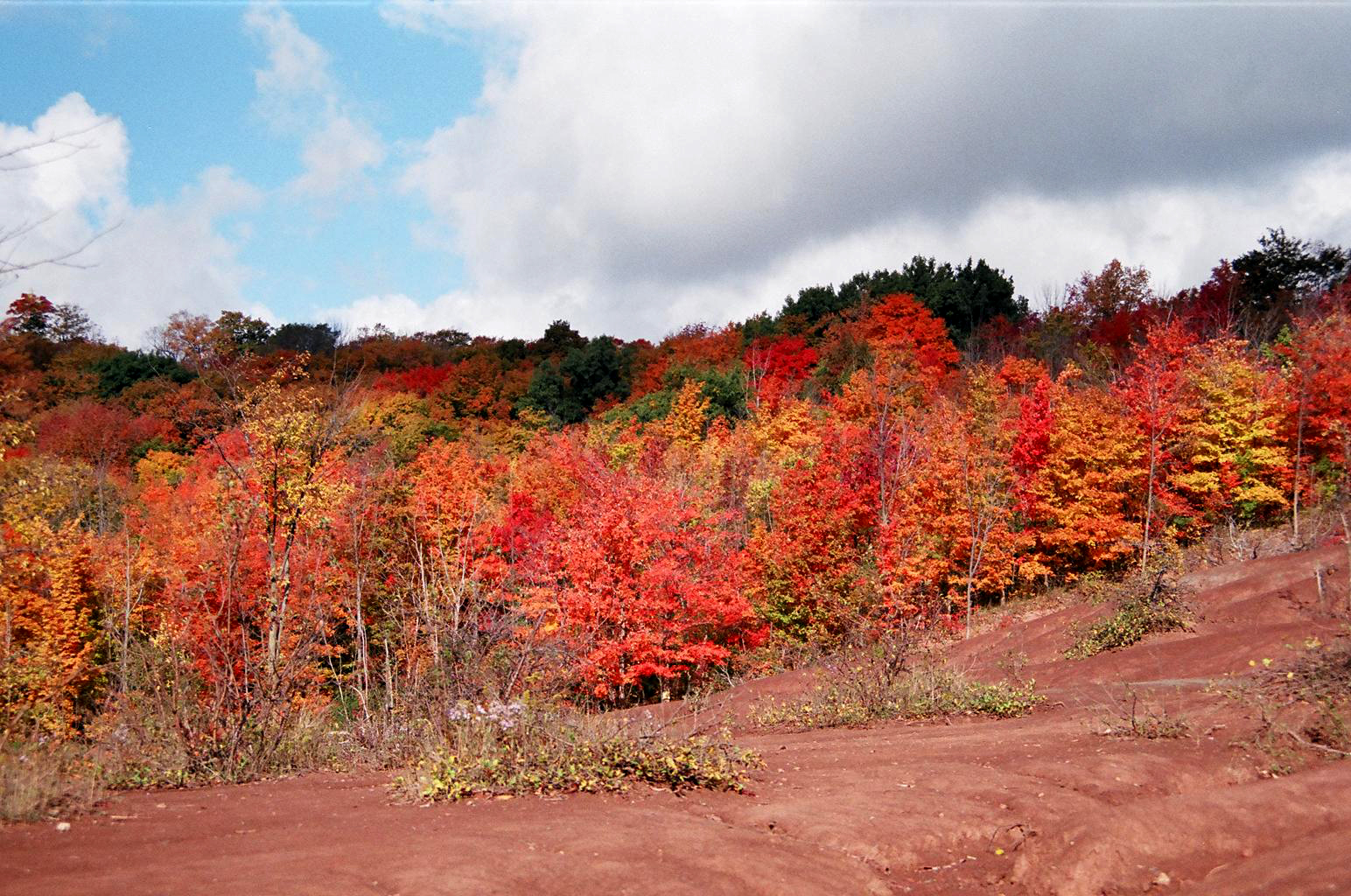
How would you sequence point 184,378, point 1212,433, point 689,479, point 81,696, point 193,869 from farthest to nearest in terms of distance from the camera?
point 184,378, point 689,479, point 1212,433, point 81,696, point 193,869

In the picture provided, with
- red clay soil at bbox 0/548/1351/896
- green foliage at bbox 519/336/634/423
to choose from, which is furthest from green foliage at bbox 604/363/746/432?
red clay soil at bbox 0/548/1351/896

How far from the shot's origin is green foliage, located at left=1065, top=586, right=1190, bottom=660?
2531 centimetres

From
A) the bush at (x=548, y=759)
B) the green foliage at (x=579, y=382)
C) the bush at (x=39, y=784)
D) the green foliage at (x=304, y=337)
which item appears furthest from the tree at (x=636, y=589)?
the green foliage at (x=304, y=337)

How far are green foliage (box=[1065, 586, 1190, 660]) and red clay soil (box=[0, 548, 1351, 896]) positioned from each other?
13.4 m

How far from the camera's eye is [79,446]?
55031 mm

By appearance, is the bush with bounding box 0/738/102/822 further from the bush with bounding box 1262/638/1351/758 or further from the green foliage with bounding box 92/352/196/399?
the green foliage with bounding box 92/352/196/399

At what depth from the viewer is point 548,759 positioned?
9.47 m

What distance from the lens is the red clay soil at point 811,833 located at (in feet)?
22.0

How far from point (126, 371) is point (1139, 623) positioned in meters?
67.6

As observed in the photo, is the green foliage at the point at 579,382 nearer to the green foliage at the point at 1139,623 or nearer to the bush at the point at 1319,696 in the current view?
the green foliage at the point at 1139,623

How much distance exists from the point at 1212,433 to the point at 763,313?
4716cm

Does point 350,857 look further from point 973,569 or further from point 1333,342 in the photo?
point 1333,342

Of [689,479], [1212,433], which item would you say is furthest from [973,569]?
[689,479]

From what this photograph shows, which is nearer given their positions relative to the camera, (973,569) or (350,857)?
(350,857)
